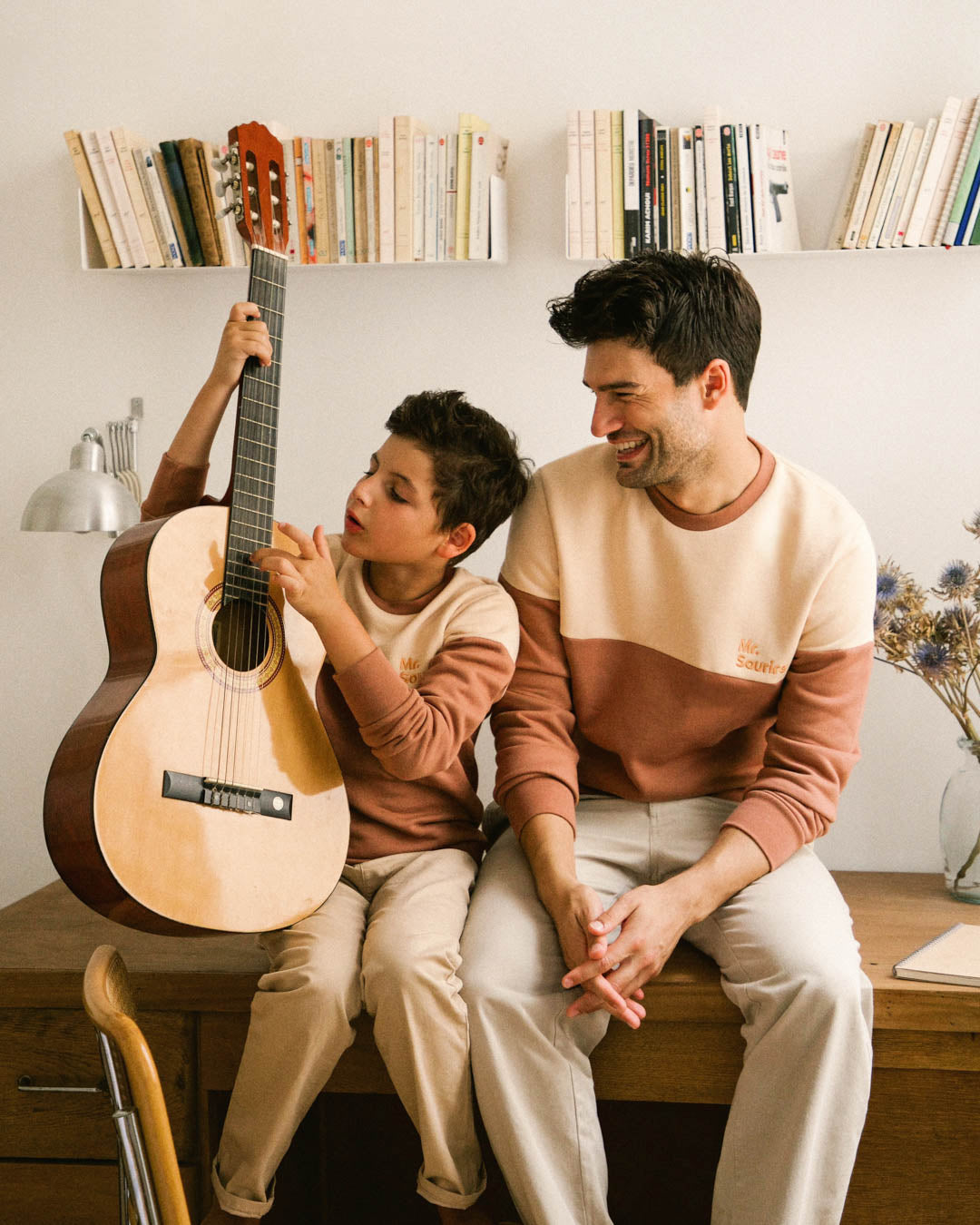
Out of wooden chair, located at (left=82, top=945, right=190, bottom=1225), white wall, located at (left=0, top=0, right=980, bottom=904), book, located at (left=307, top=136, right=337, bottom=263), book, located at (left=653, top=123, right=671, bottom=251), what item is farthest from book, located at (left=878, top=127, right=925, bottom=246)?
wooden chair, located at (left=82, top=945, right=190, bottom=1225)

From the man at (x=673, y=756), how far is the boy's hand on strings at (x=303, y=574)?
36cm

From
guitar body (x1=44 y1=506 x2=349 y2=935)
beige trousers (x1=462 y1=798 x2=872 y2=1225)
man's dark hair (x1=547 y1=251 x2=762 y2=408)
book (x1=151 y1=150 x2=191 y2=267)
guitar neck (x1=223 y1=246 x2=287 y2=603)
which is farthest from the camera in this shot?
book (x1=151 y1=150 x2=191 y2=267)

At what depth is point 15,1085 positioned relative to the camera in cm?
151

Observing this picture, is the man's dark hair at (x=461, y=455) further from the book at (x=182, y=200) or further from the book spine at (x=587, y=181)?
the book at (x=182, y=200)

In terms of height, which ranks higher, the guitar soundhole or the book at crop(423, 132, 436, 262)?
the book at crop(423, 132, 436, 262)

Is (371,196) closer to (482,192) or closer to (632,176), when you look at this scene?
(482,192)

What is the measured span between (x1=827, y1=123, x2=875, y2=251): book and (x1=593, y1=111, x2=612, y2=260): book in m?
0.37

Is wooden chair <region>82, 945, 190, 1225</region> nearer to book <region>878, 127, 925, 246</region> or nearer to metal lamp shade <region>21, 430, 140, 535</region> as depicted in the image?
metal lamp shade <region>21, 430, 140, 535</region>

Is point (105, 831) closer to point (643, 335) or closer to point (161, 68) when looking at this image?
point (643, 335)

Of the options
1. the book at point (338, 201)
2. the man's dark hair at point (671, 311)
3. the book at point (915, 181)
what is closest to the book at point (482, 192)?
the book at point (338, 201)

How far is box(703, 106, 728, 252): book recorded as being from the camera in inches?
73.9

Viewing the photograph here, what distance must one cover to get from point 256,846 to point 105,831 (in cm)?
19

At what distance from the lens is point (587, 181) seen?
6.28 feet

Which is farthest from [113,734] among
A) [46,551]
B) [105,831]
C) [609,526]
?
[46,551]
